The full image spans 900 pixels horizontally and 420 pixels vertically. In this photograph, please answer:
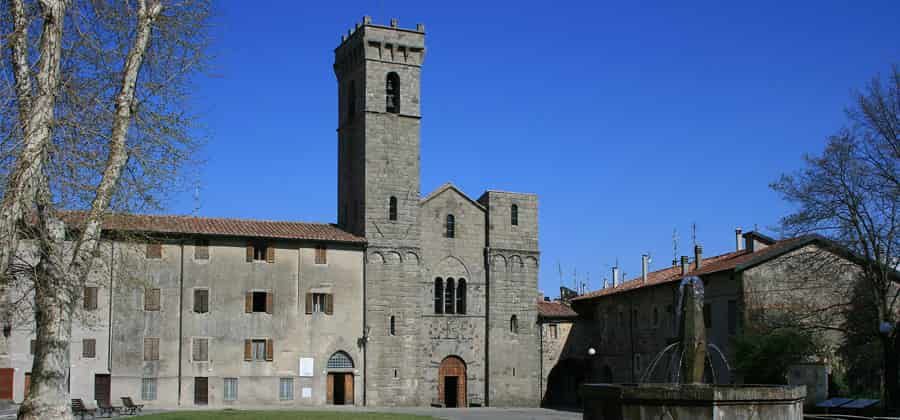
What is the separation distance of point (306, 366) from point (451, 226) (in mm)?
10414

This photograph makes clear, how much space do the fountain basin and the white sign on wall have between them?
3013 cm

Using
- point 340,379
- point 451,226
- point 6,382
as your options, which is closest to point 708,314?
point 451,226

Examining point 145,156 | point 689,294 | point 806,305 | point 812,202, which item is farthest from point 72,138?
point 806,305

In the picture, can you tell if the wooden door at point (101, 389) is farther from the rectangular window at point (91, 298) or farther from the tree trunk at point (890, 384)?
the tree trunk at point (890, 384)

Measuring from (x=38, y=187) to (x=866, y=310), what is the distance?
33.3 meters

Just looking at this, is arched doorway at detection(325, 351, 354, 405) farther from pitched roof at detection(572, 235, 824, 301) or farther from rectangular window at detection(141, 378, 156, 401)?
pitched roof at detection(572, 235, 824, 301)

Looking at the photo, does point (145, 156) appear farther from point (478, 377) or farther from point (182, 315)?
point (478, 377)

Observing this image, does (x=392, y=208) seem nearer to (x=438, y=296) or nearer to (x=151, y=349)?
(x=438, y=296)

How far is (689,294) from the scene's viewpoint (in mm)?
18766

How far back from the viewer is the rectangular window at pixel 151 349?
42.4 meters

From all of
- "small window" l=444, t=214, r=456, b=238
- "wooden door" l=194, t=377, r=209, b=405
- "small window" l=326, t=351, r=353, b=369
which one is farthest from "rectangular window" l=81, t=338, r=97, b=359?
"small window" l=444, t=214, r=456, b=238

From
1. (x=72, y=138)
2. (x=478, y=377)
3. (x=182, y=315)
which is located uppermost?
(x=72, y=138)

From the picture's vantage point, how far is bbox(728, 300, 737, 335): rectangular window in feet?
134

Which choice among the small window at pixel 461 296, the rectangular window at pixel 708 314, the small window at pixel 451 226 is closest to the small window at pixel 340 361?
the small window at pixel 461 296
